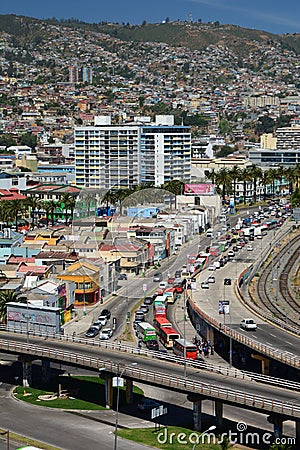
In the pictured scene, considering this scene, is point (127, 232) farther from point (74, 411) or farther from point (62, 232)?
point (62, 232)

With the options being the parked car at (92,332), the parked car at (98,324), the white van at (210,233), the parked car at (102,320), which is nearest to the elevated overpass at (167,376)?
the parked car at (92,332)

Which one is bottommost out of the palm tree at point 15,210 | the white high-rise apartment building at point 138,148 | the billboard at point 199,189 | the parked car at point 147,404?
the parked car at point 147,404

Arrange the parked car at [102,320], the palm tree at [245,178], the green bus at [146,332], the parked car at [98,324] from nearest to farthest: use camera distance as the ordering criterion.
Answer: the green bus at [146,332], the parked car at [98,324], the parked car at [102,320], the palm tree at [245,178]

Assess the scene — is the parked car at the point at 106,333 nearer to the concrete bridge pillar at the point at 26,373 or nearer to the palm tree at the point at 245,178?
the concrete bridge pillar at the point at 26,373

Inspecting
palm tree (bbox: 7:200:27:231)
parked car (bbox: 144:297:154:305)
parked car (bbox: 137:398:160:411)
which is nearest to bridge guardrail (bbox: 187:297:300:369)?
parked car (bbox: 144:297:154:305)

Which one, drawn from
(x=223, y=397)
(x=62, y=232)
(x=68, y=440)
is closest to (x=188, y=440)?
(x=223, y=397)

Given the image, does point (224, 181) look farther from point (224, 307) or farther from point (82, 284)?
point (224, 307)

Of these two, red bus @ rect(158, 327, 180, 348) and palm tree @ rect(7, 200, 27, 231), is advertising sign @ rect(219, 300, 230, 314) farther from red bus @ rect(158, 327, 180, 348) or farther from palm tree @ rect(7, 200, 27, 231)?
palm tree @ rect(7, 200, 27, 231)
